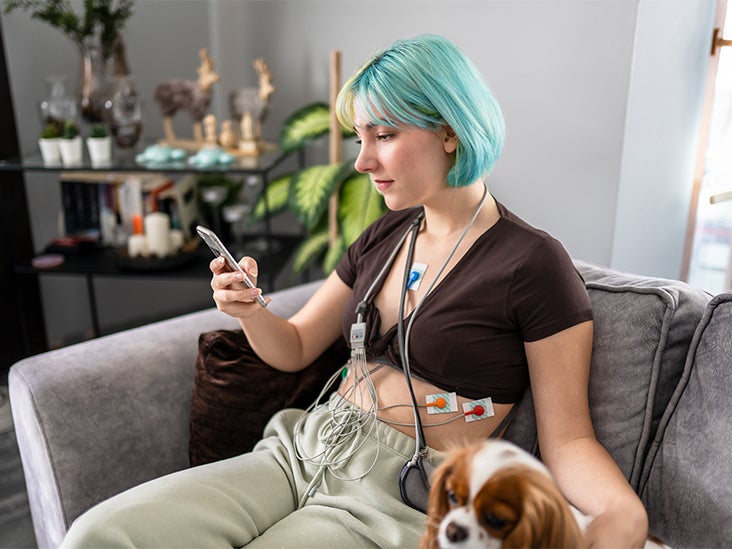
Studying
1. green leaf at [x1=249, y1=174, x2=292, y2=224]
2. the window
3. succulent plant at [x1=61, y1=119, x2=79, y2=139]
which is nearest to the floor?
succulent plant at [x1=61, y1=119, x2=79, y2=139]

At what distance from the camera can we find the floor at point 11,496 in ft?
6.07

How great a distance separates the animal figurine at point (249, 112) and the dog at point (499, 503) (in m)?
1.75

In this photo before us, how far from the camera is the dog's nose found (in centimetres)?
72

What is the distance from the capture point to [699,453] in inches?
43.2

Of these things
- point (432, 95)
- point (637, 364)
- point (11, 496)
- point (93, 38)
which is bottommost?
point (11, 496)

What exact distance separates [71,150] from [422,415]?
1.60 meters

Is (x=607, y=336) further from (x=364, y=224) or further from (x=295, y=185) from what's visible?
(x=295, y=185)

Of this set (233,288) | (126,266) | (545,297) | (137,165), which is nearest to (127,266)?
(126,266)

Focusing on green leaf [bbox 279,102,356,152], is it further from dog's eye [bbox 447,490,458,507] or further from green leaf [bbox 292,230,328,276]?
dog's eye [bbox 447,490,458,507]

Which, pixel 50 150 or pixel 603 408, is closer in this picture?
pixel 603 408

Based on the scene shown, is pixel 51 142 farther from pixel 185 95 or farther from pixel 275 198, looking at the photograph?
pixel 275 198

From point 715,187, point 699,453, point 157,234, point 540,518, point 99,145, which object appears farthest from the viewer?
point 157,234

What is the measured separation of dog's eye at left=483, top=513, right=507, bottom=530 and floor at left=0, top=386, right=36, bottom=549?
1526mm

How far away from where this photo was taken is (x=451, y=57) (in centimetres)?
116
